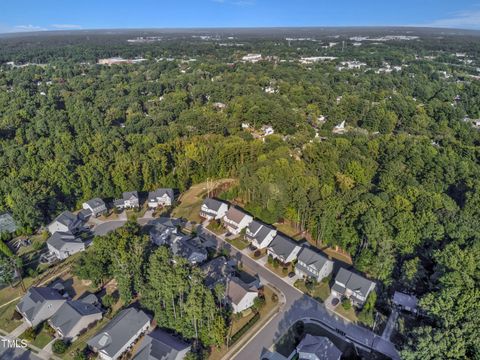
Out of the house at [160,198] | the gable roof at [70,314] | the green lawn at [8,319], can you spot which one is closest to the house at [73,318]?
the gable roof at [70,314]

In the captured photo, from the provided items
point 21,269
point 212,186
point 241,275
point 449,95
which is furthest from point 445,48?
point 21,269

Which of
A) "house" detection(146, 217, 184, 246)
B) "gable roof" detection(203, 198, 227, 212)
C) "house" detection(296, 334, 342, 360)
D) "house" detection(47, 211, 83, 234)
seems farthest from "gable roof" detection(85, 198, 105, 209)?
"house" detection(296, 334, 342, 360)

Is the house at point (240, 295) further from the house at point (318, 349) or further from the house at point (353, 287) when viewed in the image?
the house at point (353, 287)

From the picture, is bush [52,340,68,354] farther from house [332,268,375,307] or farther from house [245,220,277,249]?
house [332,268,375,307]

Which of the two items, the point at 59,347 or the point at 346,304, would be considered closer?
the point at 59,347

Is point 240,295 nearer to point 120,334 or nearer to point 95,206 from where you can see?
point 120,334

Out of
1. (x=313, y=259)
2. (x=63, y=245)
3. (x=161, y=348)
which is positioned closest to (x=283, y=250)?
(x=313, y=259)
